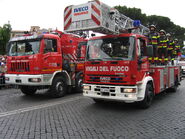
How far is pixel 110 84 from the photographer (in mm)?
5734

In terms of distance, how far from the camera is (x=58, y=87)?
813 cm

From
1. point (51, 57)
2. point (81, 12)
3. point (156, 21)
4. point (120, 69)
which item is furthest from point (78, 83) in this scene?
point (156, 21)

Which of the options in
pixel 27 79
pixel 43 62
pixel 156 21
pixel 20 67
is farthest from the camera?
pixel 156 21

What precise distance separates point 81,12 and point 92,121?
4124 millimetres

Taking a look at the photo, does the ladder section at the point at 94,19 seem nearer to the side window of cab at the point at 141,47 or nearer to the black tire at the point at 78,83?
the side window of cab at the point at 141,47

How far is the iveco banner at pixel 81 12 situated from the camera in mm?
6691

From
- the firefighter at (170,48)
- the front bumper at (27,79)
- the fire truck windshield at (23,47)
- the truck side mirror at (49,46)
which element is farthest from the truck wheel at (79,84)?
the firefighter at (170,48)

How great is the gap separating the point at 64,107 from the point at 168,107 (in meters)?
3.62

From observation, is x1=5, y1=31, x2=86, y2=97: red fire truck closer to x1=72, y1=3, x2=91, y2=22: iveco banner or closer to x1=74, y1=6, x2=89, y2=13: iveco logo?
x1=72, y1=3, x2=91, y2=22: iveco banner

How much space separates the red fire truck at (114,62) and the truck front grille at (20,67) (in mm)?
2471

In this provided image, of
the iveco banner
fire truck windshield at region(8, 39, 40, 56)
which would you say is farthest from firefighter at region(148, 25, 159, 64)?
fire truck windshield at region(8, 39, 40, 56)

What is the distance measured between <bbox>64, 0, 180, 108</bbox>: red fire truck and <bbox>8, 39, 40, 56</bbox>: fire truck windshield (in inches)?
70.7

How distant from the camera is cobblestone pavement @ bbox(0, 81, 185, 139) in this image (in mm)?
4016

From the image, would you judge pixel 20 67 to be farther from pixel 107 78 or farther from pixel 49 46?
pixel 107 78
